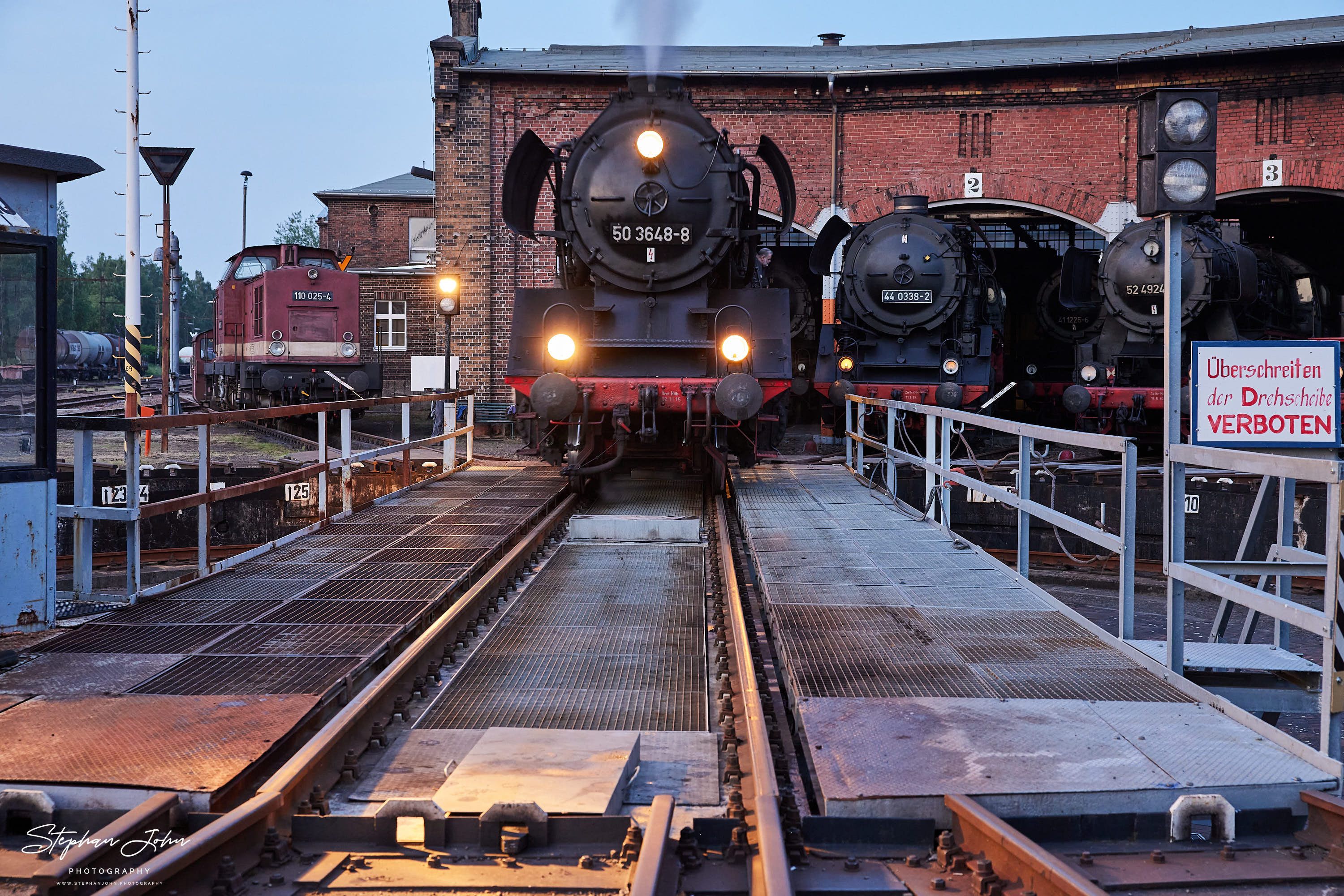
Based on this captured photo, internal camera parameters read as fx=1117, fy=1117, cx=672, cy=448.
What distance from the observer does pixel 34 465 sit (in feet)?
18.0

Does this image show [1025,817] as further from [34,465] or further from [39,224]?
[39,224]

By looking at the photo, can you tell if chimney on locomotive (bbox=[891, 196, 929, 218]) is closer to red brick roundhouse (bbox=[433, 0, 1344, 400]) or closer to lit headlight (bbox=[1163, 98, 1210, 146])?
red brick roundhouse (bbox=[433, 0, 1344, 400])

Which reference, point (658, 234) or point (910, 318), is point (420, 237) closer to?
point (910, 318)

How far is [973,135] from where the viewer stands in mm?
20547

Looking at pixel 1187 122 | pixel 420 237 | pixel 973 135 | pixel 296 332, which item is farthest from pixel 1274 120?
pixel 420 237

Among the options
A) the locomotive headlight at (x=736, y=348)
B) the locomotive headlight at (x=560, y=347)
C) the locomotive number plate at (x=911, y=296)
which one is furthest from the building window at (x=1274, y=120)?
the locomotive headlight at (x=560, y=347)

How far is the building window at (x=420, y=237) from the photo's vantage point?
37.7 metres

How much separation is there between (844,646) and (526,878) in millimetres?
2291

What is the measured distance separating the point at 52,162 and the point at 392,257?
112ft

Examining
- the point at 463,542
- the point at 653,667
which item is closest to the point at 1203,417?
the point at 653,667

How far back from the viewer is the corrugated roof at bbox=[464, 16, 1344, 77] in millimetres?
19688

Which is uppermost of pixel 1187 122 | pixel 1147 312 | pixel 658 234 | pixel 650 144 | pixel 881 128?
pixel 881 128

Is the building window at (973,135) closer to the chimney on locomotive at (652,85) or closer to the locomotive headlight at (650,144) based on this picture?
the chimney on locomotive at (652,85)

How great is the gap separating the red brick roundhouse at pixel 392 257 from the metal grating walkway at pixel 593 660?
23566mm
